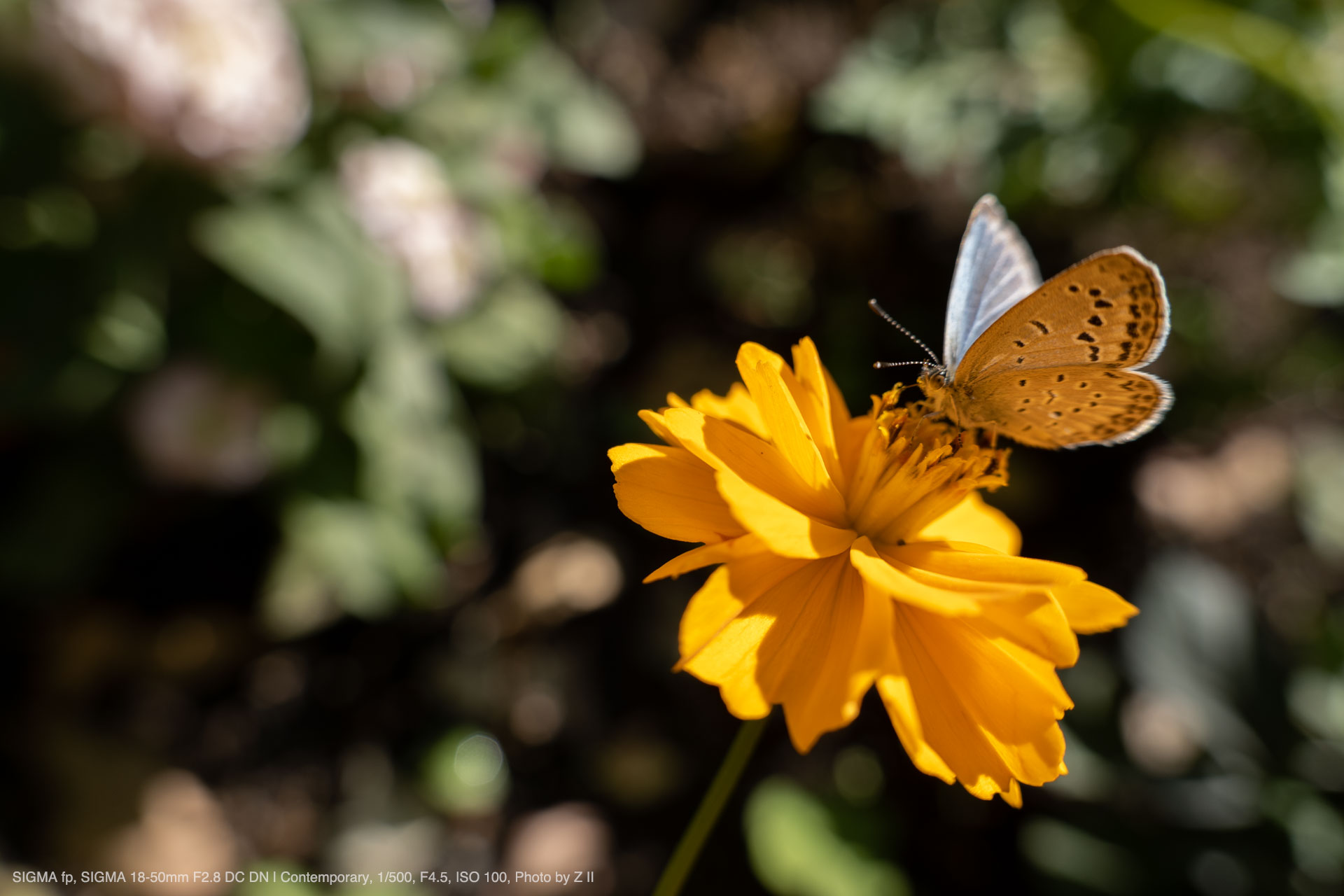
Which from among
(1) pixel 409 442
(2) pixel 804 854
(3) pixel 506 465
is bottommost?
(2) pixel 804 854

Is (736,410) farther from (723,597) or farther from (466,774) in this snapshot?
(466,774)

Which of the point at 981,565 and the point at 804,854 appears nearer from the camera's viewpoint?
the point at 981,565

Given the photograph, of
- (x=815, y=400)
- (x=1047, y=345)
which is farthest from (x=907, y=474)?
(x=1047, y=345)

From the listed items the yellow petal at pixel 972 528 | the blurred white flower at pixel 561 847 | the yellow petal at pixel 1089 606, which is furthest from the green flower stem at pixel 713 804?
the blurred white flower at pixel 561 847

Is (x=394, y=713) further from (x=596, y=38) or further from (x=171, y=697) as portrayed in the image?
(x=596, y=38)

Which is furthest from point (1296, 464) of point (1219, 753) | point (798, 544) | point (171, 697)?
point (171, 697)

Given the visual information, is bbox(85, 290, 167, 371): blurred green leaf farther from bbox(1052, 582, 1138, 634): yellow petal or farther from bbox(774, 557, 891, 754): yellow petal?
bbox(1052, 582, 1138, 634): yellow petal

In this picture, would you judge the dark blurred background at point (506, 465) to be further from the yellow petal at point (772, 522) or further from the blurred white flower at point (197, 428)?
the yellow petal at point (772, 522)
